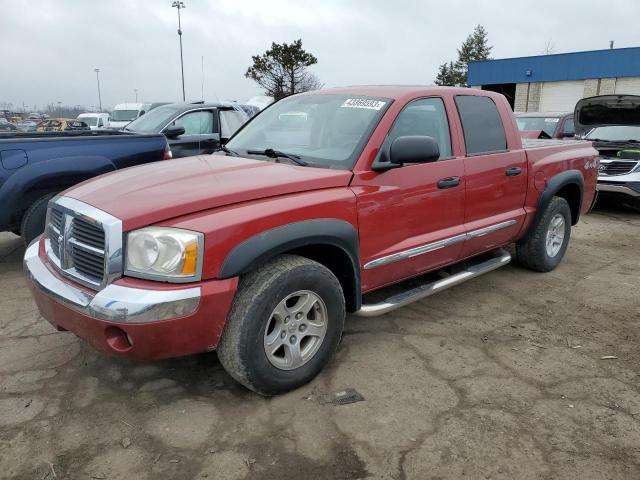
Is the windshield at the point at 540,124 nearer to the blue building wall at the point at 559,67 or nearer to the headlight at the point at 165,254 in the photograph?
the headlight at the point at 165,254

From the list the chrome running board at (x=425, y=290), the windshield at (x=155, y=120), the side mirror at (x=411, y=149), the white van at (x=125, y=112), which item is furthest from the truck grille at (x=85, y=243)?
the white van at (x=125, y=112)

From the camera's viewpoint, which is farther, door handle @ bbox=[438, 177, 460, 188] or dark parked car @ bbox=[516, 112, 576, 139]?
dark parked car @ bbox=[516, 112, 576, 139]

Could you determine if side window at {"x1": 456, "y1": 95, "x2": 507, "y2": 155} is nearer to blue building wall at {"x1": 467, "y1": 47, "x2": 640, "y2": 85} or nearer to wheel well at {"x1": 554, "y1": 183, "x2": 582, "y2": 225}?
wheel well at {"x1": 554, "y1": 183, "x2": 582, "y2": 225}

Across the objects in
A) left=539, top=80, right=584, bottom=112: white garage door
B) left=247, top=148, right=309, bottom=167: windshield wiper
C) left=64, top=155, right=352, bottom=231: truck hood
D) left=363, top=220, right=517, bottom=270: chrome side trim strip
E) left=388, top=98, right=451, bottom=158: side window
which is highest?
left=539, top=80, right=584, bottom=112: white garage door

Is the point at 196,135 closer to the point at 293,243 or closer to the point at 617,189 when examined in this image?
the point at 293,243

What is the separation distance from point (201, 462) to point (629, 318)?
3603 mm

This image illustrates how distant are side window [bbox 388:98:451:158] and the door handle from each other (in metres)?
0.19

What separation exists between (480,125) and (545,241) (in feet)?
5.22

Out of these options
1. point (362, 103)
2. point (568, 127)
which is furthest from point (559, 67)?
point (362, 103)

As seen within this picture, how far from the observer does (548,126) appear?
10734 mm

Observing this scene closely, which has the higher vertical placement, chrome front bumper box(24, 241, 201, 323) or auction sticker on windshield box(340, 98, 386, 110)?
auction sticker on windshield box(340, 98, 386, 110)

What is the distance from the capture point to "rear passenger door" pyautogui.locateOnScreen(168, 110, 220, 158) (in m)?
7.52

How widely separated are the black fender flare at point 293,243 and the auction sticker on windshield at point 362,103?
0.97 meters

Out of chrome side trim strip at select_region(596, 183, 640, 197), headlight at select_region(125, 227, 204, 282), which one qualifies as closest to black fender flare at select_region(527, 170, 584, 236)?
chrome side trim strip at select_region(596, 183, 640, 197)
